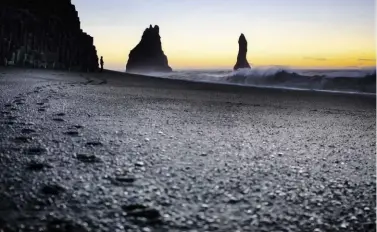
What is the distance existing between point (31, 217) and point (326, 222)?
3.83ft

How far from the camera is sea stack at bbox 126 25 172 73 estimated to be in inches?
4321

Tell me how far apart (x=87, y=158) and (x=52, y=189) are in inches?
23.4

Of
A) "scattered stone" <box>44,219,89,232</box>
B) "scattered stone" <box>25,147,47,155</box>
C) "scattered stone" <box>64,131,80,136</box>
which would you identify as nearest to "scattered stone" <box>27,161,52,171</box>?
"scattered stone" <box>25,147,47,155</box>

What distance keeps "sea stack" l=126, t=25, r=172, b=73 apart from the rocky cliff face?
7358cm

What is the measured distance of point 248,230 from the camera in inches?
52.7

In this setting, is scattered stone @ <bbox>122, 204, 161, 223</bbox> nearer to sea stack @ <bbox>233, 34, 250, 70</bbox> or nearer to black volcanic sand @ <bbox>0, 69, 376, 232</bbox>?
black volcanic sand @ <bbox>0, 69, 376, 232</bbox>

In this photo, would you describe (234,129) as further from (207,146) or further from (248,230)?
(248,230)

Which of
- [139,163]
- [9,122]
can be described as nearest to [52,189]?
[139,163]

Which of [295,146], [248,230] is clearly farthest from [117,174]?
[295,146]

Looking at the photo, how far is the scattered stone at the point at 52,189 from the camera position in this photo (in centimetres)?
160

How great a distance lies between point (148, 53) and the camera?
4355 inches

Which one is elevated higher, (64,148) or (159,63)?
(159,63)

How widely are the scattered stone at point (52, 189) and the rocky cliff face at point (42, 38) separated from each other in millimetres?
27413

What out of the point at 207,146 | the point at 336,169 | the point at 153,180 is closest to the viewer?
the point at 153,180
